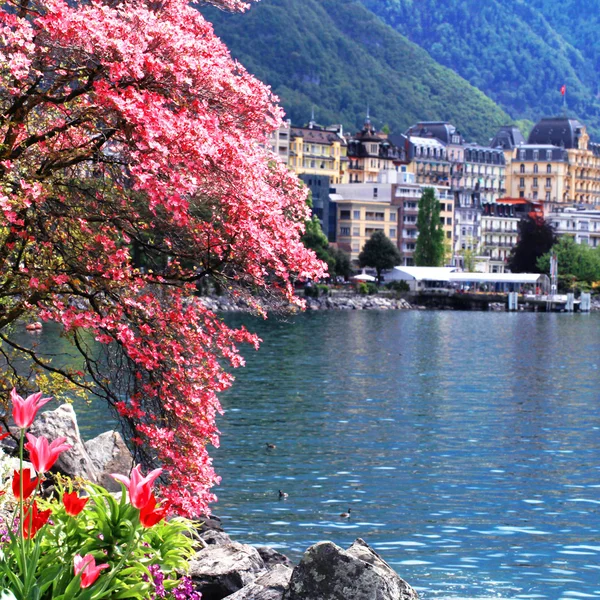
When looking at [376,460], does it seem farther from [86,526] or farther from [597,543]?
[86,526]

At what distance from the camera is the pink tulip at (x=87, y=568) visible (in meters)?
10.2

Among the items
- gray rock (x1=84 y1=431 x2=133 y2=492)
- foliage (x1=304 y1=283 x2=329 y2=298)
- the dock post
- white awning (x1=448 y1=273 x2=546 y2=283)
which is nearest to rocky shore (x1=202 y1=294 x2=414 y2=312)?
foliage (x1=304 y1=283 x2=329 y2=298)

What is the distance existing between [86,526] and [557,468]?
28.3 m

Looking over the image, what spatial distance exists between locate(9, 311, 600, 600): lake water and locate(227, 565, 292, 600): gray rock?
6286 millimetres

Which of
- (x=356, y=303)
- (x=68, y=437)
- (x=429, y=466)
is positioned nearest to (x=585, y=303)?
(x=356, y=303)

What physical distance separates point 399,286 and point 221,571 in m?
182

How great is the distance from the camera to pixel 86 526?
38.4 ft

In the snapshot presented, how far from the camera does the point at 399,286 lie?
198 metres

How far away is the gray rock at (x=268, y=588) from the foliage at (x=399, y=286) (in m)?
182

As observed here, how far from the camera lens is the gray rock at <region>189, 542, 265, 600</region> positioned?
1675cm

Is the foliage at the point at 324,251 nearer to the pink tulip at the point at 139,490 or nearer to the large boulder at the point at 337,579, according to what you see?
the large boulder at the point at 337,579

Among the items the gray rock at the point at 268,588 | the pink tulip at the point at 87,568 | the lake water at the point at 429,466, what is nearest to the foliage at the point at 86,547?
the pink tulip at the point at 87,568

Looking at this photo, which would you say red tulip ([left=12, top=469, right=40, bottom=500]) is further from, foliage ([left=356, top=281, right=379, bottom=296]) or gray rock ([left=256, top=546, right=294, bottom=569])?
foliage ([left=356, top=281, right=379, bottom=296])

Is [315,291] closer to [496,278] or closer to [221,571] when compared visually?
[496,278]
